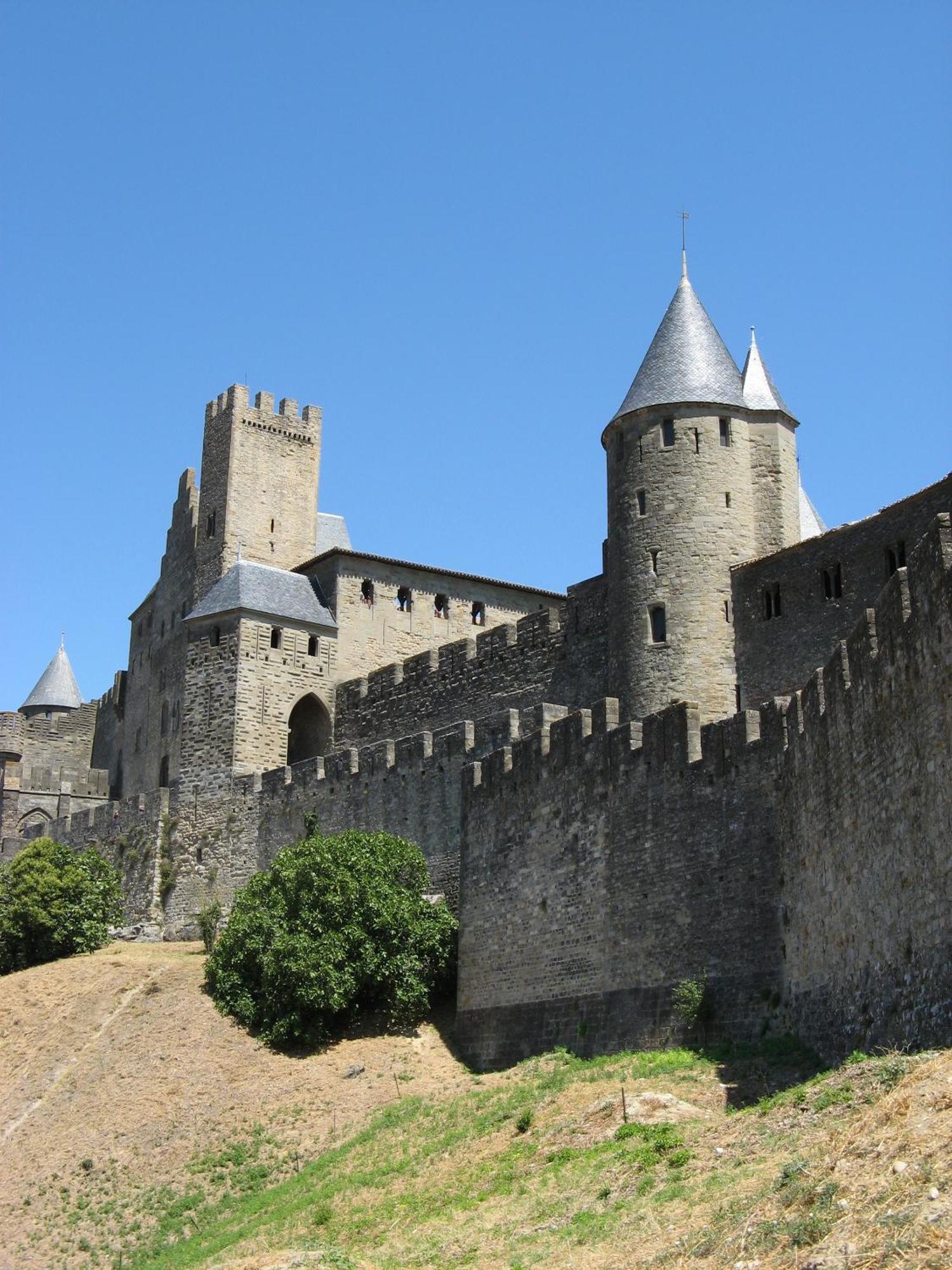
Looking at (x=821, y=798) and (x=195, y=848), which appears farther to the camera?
(x=195, y=848)

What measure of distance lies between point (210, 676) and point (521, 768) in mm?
16810

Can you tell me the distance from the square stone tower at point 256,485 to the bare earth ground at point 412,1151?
15369mm

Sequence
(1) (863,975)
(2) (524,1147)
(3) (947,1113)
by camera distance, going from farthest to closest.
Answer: (2) (524,1147) < (1) (863,975) < (3) (947,1113)

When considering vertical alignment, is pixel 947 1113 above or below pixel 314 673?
below

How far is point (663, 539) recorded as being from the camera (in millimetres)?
35625

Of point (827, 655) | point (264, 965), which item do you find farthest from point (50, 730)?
point (827, 655)

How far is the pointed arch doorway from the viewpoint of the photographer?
47.9m

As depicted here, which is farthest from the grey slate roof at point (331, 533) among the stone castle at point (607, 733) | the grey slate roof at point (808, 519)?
the grey slate roof at point (808, 519)

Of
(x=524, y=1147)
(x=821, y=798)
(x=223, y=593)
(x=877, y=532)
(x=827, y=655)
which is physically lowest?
(x=524, y=1147)

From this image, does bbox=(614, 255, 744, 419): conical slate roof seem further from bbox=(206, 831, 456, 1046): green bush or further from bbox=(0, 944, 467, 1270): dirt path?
bbox=(0, 944, 467, 1270): dirt path

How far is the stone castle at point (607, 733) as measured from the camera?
20.2 meters

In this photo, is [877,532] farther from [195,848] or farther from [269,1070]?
[195,848]

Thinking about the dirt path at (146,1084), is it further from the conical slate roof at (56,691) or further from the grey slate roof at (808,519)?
the conical slate roof at (56,691)

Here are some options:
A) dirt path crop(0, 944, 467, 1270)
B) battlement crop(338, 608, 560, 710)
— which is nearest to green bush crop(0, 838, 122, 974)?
dirt path crop(0, 944, 467, 1270)
